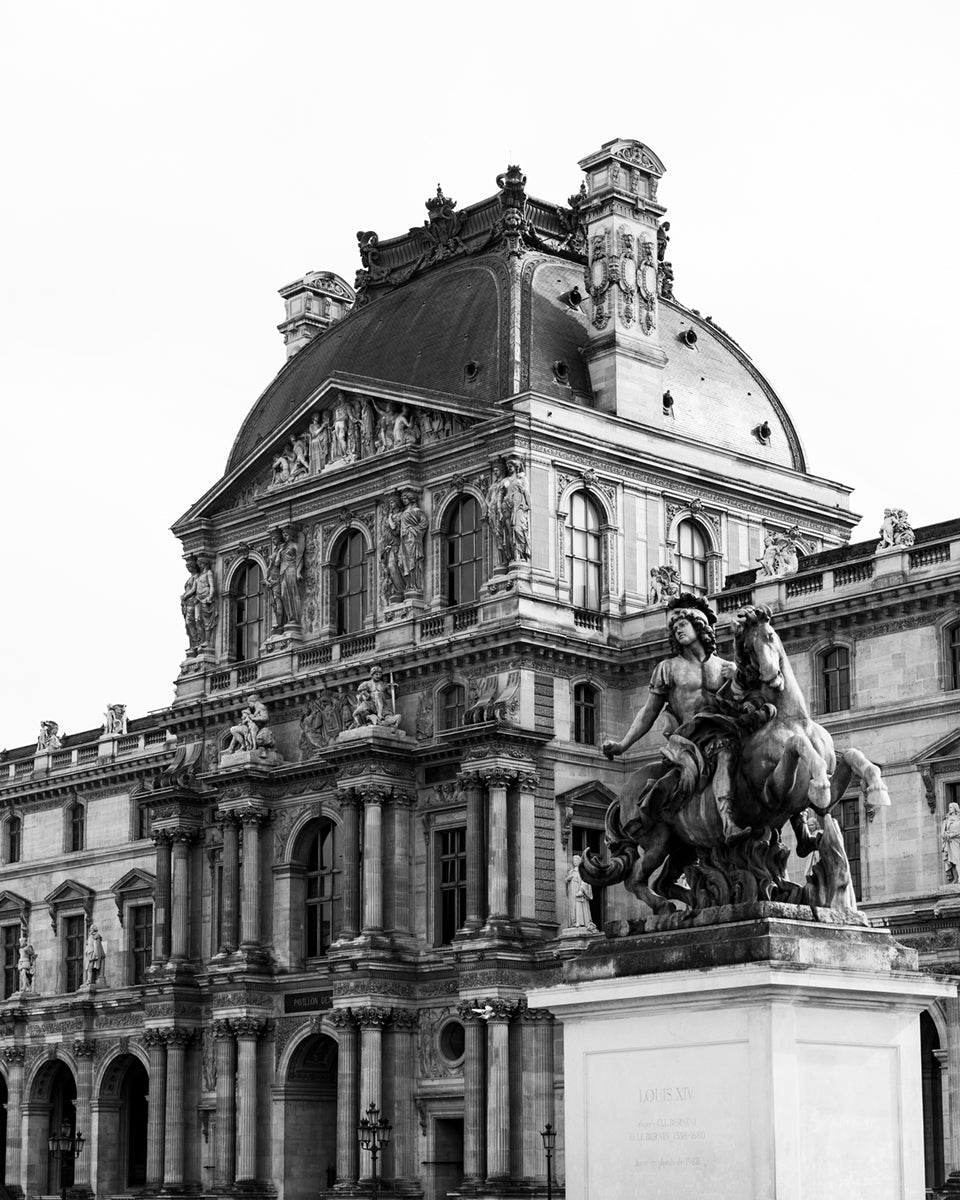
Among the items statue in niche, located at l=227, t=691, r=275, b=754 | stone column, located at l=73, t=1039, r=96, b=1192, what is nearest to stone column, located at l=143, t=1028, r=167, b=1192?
stone column, located at l=73, t=1039, r=96, b=1192

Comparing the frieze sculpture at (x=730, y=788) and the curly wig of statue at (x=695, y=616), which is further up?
the curly wig of statue at (x=695, y=616)

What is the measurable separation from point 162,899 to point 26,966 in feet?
41.0

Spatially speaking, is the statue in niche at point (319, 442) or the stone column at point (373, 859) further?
the statue in niche at point (319, 442)

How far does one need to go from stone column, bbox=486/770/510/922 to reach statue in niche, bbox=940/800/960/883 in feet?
39.9

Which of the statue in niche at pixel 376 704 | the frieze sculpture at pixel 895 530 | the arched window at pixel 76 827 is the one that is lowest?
the arched window at pixel 76 827

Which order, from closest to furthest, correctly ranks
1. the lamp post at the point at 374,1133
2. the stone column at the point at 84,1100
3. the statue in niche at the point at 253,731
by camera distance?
the lamp post at the point at 374,1133 → the statue in niche at the point at 253,731 → the stone column at the point at 84,1100

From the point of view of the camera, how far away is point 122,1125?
77500 millimetres

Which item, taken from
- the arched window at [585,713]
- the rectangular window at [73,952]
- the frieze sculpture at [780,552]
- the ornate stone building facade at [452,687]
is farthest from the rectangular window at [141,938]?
the frieze sculpture at [780,552]

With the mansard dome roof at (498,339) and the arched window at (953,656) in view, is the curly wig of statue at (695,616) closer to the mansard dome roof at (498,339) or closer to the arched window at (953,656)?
the arched window at (953,656)

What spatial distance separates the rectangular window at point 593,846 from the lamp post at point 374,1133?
23.5 ft

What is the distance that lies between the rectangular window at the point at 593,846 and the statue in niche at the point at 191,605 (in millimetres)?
17218

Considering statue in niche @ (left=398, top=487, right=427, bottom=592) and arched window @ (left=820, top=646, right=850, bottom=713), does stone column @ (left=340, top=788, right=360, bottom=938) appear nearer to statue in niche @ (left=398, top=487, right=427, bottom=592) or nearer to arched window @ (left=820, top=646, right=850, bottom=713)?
statue in niche @ (left=398, top=487, right=427, bottom=592)

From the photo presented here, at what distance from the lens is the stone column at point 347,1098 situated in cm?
6178

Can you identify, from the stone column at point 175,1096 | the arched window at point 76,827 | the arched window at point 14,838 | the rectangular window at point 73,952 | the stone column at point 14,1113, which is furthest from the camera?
Result: the arched window at point 14,838
